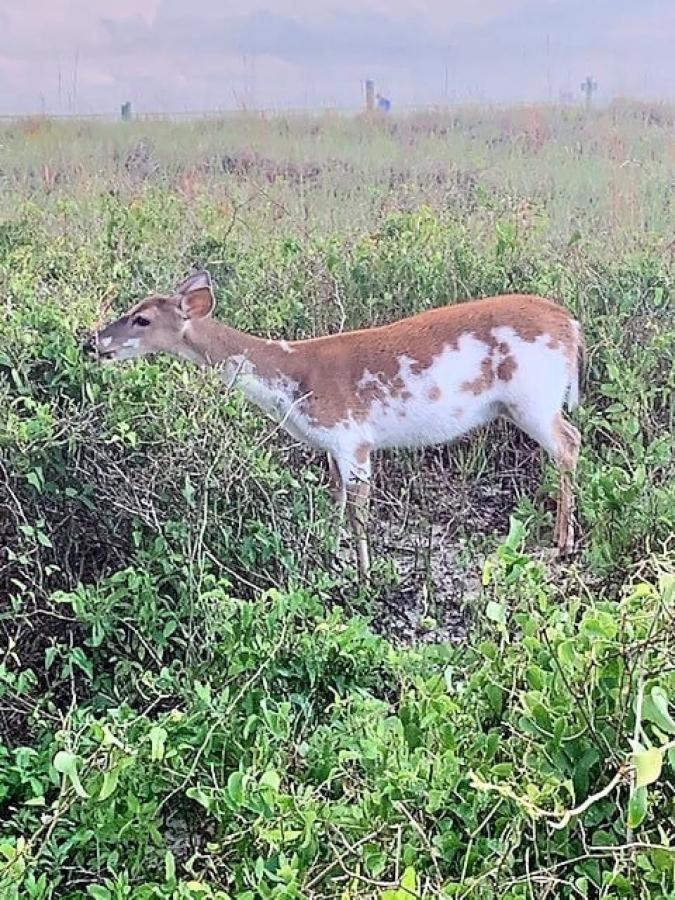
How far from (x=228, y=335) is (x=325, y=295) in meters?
0.81

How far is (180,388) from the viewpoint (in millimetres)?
2514

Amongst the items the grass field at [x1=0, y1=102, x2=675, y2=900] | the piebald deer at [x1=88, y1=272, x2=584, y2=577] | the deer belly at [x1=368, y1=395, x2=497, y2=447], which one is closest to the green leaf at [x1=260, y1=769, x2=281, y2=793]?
the grass field at [x1=0, y1=102, x2=675, y2=900]

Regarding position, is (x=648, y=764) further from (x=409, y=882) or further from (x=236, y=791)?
(x=236, y=791)

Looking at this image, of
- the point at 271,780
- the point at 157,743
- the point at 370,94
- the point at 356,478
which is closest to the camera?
the point at 271,780

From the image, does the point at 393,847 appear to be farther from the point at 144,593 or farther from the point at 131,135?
the point at 131,135

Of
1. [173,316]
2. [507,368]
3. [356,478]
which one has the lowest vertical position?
[356,478]

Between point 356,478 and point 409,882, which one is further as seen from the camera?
point 356,478

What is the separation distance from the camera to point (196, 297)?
322 centimetres

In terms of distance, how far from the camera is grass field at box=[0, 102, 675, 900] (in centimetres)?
118

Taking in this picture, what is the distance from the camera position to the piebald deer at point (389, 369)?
3.13m

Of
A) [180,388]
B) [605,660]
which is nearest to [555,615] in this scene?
[605,660]

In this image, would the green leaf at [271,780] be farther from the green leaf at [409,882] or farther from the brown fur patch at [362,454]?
the brown fur patch at [362,454]

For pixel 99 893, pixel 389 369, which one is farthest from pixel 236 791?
pixel 389 369

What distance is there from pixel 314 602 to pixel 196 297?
1.41 metres
